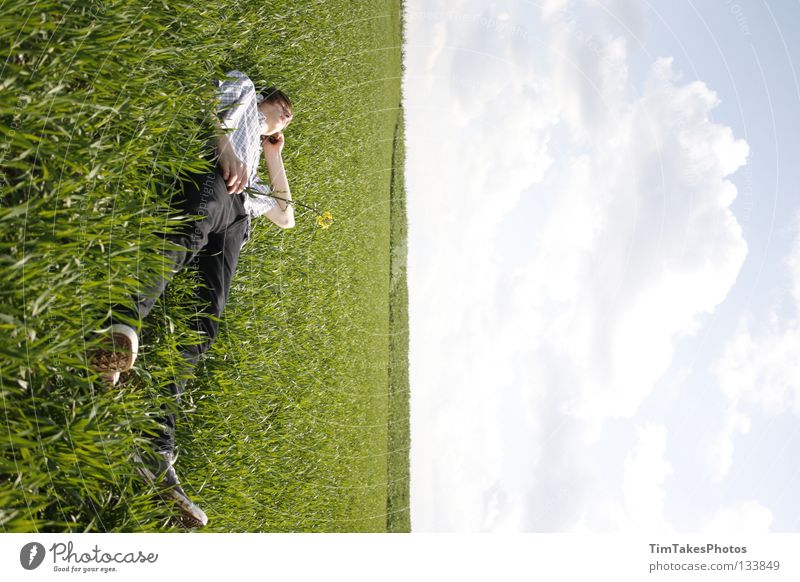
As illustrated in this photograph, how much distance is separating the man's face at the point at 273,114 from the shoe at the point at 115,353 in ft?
6.90

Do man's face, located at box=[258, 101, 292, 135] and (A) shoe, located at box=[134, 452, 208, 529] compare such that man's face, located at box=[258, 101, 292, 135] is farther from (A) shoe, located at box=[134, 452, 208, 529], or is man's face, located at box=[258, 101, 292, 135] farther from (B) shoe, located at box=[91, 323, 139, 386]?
(A) shoe, located at box=[134, 452, 208, 529]

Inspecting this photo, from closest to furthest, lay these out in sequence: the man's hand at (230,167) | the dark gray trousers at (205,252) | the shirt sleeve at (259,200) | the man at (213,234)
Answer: the man at (213,234) → the dark gray trousers at (205,252) → the man's hand at (230,167) → the shirt sleeve at (259,200)

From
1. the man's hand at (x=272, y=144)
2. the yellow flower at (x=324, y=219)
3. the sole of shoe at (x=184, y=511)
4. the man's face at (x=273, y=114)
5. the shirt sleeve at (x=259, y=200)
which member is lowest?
the yellow flower at (x=324, y=219)

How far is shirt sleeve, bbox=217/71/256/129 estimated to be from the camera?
314 cm

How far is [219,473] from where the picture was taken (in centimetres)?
317

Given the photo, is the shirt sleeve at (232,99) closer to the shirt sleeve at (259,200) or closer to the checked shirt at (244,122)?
the checked shirt at (244,122)

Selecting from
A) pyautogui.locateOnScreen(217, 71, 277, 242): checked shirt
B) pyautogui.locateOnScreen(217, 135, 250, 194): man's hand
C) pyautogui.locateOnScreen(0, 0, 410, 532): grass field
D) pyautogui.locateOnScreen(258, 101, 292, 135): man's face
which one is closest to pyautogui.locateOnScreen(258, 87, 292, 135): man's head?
pyautogui.locateOnScreen(258, 101, 292, 135): man's face

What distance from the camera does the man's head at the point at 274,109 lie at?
3.76m

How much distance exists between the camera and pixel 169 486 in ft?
7.77

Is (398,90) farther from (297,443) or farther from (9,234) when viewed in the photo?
(9,234)

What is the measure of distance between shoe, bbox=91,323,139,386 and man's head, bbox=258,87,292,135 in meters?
2.14

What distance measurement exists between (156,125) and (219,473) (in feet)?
6.62

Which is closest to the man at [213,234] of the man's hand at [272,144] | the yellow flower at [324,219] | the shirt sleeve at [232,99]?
the shirt sleeve at [232,99]

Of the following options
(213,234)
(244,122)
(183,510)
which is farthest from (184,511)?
(244,122)
